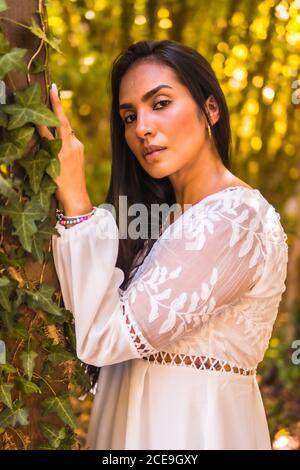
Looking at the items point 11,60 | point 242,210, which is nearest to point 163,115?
point 242,210

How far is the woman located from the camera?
1.78 metres

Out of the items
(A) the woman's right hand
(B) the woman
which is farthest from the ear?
(A) the woman's right hand

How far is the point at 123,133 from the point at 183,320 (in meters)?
0.74

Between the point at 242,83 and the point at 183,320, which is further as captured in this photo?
the point at 242,83

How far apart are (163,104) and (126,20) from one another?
3988mm

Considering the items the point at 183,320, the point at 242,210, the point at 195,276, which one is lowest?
the point at 183,320

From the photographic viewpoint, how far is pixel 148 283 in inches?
71.1

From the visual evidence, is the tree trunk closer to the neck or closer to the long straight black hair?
the long straight black hair

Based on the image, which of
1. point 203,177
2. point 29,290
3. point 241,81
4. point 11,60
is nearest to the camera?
point 11,60

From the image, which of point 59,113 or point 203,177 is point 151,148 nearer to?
point 203,177

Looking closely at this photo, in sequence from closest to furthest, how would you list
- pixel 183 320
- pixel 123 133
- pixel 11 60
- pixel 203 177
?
pixel 11 60
pixel 183 320
pixel 203 177
pixel 123 133

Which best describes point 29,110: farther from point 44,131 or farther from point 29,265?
point 29,265

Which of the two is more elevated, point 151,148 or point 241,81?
point 241,81
